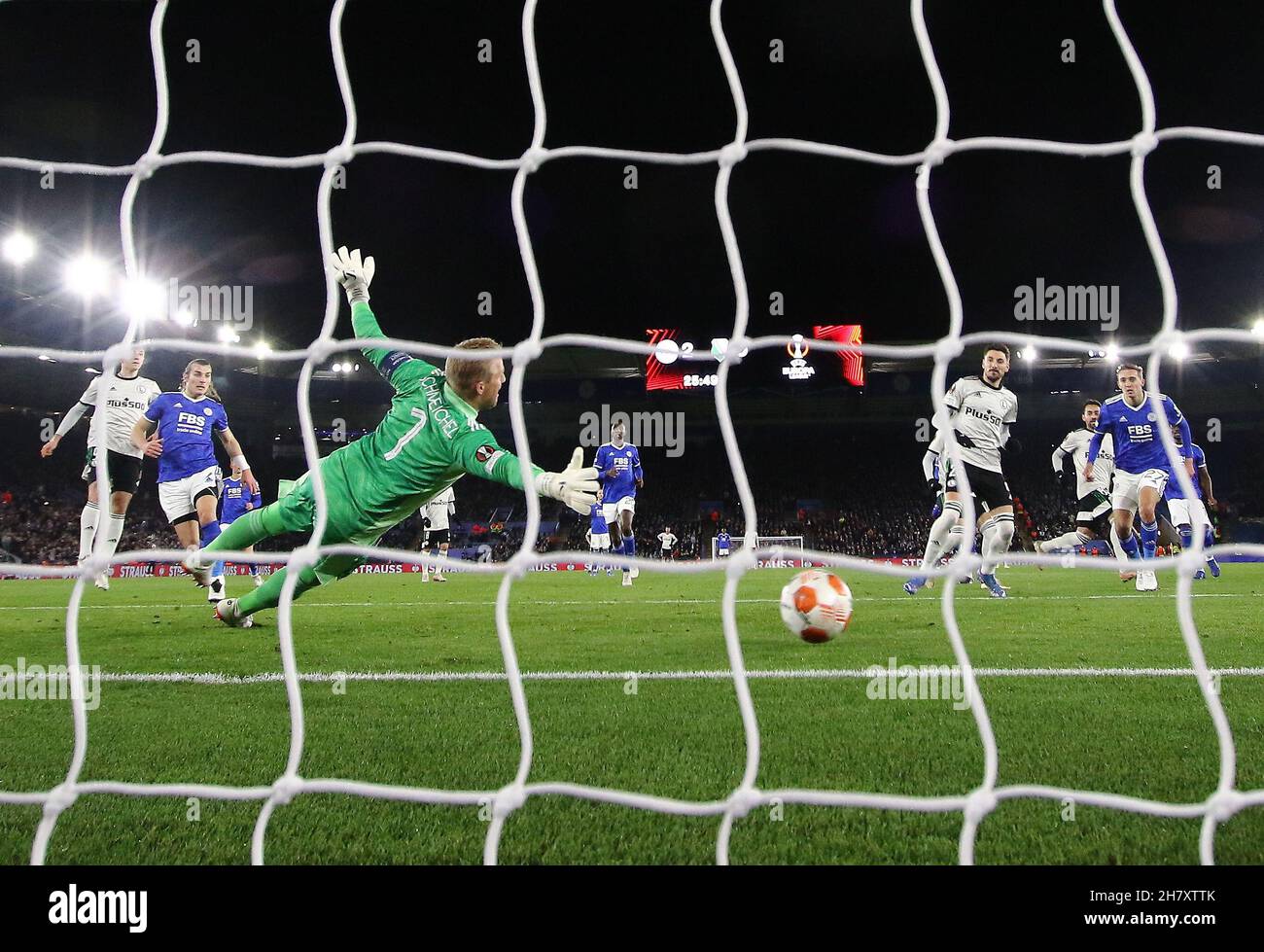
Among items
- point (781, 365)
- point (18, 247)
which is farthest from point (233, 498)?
point (781, 365)

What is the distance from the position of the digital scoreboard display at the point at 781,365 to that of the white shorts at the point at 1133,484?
16076mm

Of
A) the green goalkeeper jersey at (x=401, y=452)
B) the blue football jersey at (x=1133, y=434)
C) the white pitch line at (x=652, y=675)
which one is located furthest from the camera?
the blue football jersey at (x=1133, y=434)

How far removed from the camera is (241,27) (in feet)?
39.2

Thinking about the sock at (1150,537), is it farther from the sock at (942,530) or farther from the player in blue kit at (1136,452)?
the sock at (942,530)

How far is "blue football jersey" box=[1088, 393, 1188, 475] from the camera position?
7.61 meters

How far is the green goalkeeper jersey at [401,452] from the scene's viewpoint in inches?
101

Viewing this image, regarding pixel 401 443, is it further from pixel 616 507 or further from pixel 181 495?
pixel 616 507

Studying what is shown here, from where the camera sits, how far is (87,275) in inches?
776

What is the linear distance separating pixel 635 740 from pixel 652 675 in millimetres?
1177

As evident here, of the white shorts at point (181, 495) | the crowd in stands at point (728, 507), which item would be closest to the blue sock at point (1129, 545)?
the white shorts at point (181, 495)

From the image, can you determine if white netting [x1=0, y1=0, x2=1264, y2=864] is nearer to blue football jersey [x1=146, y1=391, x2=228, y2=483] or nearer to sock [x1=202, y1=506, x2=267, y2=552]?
sock [x1=202, y1=506, x2=267, y2=552]
